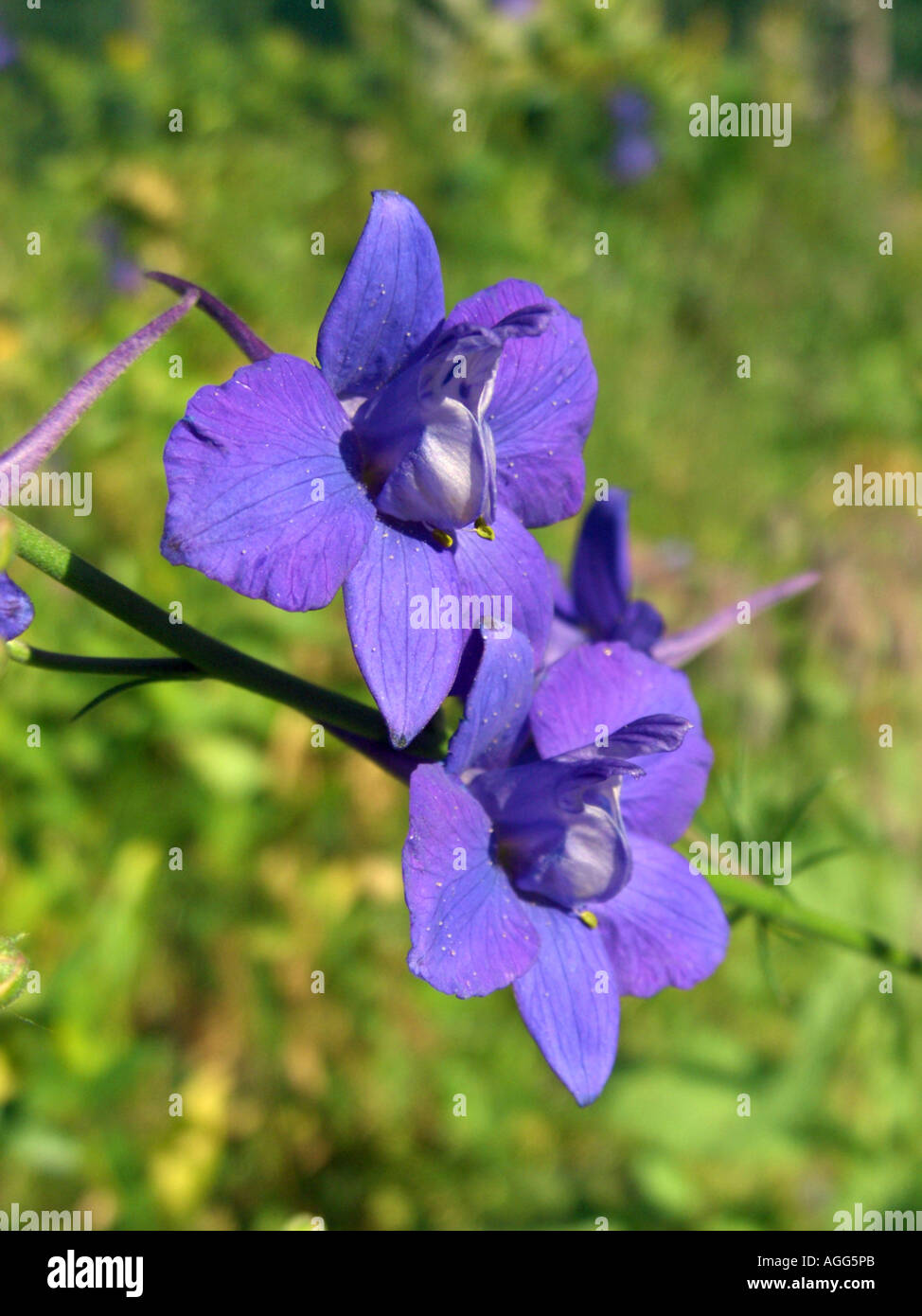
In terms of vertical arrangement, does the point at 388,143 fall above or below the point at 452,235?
above

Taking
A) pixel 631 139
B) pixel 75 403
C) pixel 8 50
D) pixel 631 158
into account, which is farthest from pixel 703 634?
pixel 631 139

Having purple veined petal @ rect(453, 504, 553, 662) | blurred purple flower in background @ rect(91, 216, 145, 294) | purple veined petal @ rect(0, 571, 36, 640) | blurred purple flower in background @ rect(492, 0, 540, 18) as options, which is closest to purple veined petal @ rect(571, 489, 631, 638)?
purple veined petal @ rect(453, 504, 553, 662)

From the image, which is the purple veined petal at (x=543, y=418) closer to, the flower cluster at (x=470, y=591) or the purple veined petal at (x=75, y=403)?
the flower cluster at (x=470, y=591)

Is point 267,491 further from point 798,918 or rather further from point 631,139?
point 631,139

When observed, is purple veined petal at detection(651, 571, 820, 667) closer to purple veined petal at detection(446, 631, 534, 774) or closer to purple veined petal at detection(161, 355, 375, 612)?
purple veined petal at detection(446, 631, 534, 774)

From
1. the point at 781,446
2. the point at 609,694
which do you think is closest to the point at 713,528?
the point at 781,446

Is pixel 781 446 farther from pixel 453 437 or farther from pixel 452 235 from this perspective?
pixel 453 437
